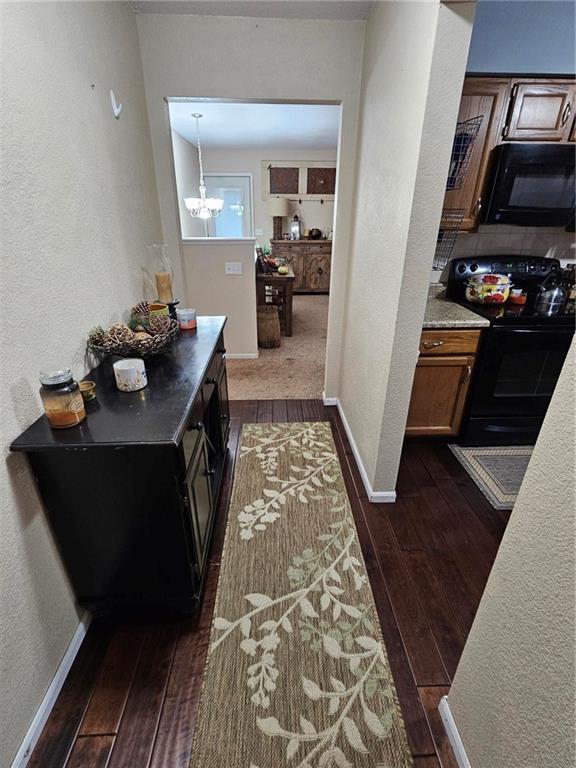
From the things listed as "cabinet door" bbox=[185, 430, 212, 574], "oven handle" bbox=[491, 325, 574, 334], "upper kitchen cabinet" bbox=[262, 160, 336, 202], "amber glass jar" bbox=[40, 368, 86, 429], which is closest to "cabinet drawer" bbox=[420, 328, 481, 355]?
"oven handle" bbox=[491, 325, 574, 334]

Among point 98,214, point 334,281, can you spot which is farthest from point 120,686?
point 334,281

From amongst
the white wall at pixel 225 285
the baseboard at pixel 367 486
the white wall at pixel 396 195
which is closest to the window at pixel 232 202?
the white wall at pixel 225 285

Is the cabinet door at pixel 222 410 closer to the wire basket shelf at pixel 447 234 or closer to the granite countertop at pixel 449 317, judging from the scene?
the granite countertop at pixel 449 317

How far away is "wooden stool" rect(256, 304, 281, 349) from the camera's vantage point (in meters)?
4.24

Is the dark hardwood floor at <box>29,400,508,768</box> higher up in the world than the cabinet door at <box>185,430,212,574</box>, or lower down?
lower down

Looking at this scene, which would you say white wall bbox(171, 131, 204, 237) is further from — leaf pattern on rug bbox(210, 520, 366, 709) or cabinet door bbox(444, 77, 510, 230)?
leaf pattern on rug bbox(210, 520, 366, 709)

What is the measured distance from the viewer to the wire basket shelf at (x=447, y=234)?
7.55 ft

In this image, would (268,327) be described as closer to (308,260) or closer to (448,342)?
(448,342)

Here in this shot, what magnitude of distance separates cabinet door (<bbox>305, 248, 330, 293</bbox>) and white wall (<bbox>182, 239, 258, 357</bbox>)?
3.60 metres

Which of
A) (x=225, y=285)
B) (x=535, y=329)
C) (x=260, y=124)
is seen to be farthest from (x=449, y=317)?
(x=260, y=124)

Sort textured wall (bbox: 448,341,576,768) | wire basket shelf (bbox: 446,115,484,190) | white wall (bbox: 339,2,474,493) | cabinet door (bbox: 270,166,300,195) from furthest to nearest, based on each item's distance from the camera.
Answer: cabinet door (bbox: 270,166,300,195), wire basket shelf (bbox: 446,115,484,190), white wall (bbox: 339,2,474,493), textured wall (bbox: 448,341,576,768)

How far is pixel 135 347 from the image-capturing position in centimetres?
153

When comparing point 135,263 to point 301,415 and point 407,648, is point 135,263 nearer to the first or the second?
point 301,415

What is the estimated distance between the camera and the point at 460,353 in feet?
7.29
